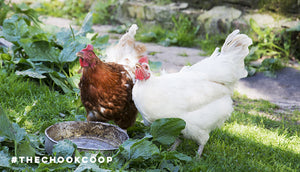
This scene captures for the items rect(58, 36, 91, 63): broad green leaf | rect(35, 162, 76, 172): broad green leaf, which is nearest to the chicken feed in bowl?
rect(35, 162, 76, 172): broad green leaf

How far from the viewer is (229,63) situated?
9.10 ft

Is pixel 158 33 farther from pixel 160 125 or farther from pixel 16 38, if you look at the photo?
pixel 160 125

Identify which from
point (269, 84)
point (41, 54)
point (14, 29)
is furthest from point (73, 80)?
point (269, 84)

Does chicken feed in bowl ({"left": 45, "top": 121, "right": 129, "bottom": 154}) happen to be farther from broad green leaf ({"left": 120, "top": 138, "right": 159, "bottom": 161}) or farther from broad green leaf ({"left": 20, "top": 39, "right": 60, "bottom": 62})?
broad green leaf ({"left": 20, "top": 39, "right": 60, "bottom": 62})

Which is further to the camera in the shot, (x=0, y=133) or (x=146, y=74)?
(x=146, y=74)

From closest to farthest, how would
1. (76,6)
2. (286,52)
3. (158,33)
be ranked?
(286,52)
(158,33)
(76,6)

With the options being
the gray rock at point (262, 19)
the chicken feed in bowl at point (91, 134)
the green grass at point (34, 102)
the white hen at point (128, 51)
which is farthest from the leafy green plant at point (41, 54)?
the gray rock at point (262, 19)

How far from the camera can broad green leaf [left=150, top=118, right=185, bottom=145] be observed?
2.46m

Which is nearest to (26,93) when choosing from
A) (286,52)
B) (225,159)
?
(225,159)

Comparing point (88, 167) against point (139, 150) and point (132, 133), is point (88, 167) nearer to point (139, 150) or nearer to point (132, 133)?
point (139, 150)

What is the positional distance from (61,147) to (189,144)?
3.86 feet

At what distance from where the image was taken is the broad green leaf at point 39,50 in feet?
12.6

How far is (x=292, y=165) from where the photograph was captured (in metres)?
2.69

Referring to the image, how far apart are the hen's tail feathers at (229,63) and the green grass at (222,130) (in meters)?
0.61
